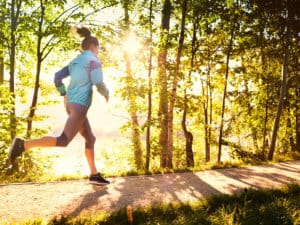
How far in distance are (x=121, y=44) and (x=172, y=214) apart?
32.9 ft

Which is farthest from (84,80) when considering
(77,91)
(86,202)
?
(86,202)

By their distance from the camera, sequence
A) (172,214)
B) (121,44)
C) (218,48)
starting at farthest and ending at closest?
(218,48) < (121,44) < (172,214)

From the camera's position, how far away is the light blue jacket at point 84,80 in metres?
4.89

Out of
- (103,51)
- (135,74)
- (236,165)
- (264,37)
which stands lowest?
(236,165)

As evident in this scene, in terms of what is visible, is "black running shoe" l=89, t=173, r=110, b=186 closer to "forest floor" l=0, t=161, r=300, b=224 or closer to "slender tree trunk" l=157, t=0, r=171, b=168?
"forest floor" l=0, t=161, r=300, b=224

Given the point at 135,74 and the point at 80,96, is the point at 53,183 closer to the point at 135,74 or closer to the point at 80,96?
the point at 80,96

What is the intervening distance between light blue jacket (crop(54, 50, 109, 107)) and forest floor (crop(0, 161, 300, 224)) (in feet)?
4.63

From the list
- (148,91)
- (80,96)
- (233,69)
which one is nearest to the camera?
(80,96)

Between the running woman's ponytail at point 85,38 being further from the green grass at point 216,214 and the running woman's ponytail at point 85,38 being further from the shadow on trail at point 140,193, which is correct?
the green grass at point 216,214

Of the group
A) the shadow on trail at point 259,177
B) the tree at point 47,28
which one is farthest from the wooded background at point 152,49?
the shadow on trail at point 259,177

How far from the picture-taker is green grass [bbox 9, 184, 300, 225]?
3967mm

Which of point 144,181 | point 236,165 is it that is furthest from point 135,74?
point 144,181

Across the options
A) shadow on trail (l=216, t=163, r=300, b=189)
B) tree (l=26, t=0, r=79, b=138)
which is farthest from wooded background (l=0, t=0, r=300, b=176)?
shadow on trail (l=216, t=163, r=300, b=189)

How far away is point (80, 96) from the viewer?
16.1ft
